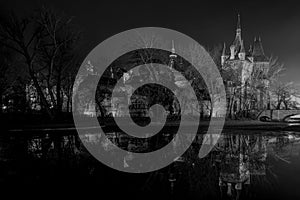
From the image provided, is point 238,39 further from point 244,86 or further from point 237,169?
point 237,169

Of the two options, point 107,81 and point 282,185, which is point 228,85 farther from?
point 282,185

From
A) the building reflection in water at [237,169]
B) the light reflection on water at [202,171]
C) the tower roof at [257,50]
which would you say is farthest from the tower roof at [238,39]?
the building reflection in water at [237,169]

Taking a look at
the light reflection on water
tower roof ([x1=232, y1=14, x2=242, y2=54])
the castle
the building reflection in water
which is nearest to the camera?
the light reflection on water

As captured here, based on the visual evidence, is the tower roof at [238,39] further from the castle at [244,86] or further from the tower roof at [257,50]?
the castle at [244,86]

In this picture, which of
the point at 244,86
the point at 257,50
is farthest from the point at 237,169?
the point at 257,50

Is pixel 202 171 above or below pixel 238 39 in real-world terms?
below

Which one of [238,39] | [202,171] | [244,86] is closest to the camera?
[202,171]

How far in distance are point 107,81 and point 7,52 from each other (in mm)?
17254

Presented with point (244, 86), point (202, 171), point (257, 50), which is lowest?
point (202, 171)

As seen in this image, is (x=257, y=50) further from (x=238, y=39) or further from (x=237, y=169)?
(x=237, y=169)

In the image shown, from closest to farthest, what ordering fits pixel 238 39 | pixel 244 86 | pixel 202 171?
pixel 202 171 → pixel 244 86 → pixel 238 39

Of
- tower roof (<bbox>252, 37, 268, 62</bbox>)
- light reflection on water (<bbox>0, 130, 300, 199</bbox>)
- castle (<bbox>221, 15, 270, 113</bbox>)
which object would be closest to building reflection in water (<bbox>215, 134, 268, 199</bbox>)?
light reflection on water (<bbox>0, 130, 300, 199</bbox>)

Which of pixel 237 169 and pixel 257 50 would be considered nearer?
pixel 237 169

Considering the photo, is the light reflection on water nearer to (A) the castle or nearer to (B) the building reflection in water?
(B) the building reflection in water
